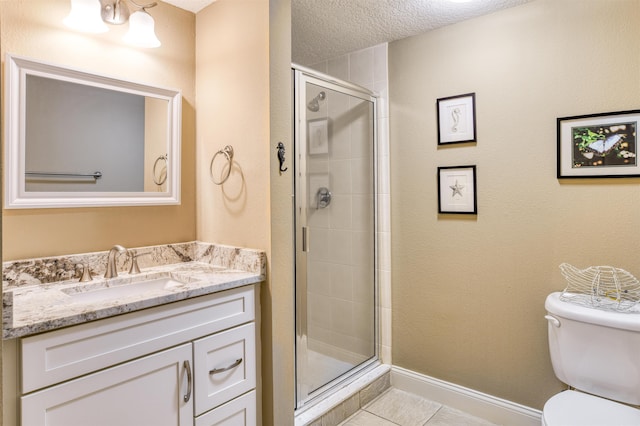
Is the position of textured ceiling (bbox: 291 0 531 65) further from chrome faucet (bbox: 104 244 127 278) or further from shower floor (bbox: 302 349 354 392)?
shower floor (bbox: 302 349 354 392)

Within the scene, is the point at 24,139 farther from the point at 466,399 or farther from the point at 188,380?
the point at 466,399

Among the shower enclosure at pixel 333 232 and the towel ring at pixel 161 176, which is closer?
the towel ring at pixel 161 176

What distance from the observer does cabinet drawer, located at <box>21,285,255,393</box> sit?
113 cm

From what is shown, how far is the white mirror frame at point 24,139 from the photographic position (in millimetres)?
1495

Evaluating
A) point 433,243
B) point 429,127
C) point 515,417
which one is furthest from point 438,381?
point 429,127

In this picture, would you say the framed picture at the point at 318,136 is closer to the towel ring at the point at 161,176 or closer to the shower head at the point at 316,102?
the shower head at the point at 316,102

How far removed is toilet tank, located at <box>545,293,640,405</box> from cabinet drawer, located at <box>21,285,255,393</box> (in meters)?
1.39

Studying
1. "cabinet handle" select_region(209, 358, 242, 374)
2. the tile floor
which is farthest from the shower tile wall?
"cabinet handle" select_region(209, 358, 242, 374)

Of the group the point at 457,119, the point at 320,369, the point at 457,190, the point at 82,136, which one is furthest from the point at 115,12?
the point at 320,369

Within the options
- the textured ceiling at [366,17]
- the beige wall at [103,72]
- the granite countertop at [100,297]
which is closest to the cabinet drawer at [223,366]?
→ the granite countertop at [100,297]

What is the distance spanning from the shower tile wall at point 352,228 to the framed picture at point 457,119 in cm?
37

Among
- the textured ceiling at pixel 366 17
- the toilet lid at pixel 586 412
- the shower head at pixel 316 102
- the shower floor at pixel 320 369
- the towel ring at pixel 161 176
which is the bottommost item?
the shower floor at pixel 320 369

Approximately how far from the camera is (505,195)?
81.0 inches

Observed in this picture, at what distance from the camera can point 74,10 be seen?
157cm
